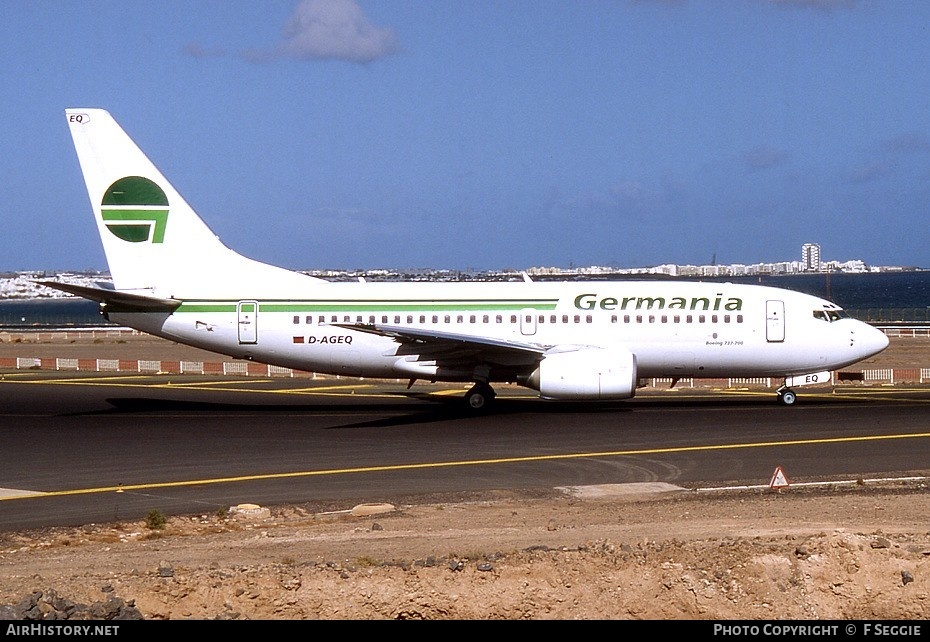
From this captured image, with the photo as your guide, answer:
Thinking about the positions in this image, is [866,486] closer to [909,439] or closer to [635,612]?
[909,439]

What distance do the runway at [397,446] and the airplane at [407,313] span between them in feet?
5.27

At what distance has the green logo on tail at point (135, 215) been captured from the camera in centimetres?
3497

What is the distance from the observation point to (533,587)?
13.3 metres

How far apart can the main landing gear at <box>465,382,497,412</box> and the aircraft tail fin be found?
6.98 metres

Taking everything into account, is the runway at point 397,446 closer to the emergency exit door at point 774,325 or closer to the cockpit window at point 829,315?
the emergency exit door at point 774,325

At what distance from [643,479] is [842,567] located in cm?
782

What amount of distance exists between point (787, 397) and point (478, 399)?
9.87 metres

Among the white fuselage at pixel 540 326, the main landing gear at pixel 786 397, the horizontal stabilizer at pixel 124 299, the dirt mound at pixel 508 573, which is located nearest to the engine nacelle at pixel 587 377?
the white fuselage at pixel 540 326

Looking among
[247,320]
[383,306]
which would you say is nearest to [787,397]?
[383,306]

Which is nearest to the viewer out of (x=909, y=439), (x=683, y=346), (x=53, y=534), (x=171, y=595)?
(x=171, y=595)

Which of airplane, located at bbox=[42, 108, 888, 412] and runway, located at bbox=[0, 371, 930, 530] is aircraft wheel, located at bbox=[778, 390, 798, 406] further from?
runway, located at bbox=[0, 371, 930, 530]

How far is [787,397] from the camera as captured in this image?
1358 inches
